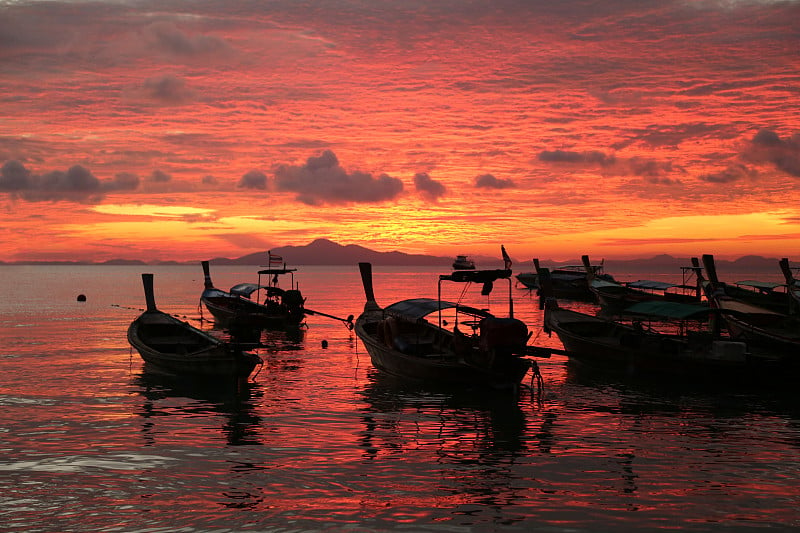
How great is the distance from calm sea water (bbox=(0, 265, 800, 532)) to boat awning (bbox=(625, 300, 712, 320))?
3293mm

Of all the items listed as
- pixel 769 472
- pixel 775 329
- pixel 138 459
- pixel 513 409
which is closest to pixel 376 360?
pixel 513 409

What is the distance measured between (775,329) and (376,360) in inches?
941

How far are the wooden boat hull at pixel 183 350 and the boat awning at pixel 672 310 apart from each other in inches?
718

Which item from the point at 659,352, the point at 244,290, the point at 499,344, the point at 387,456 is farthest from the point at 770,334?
the point at 244,290

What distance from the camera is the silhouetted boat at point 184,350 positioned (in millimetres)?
29672

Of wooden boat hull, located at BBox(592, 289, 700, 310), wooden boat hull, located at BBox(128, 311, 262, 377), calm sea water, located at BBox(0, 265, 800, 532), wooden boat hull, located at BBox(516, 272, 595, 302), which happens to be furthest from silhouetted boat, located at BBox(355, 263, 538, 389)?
wooden boat hull, located at BBox(516, 272, 595, 302)

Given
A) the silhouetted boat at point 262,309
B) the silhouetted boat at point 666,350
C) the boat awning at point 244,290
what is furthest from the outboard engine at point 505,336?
the boat awning at point 244,290

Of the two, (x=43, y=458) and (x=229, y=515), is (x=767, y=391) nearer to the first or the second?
(x=229, y=515)

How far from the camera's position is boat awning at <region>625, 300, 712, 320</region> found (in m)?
31.1

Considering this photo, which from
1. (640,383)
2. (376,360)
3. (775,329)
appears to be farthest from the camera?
(775,329)

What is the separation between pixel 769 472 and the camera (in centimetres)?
1773

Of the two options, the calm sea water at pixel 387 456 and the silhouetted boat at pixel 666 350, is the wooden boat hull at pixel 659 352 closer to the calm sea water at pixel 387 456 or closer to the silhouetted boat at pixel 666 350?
the silhouetted boat at pixel 666 350

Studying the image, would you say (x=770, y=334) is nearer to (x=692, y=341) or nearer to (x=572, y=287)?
(x=692, y=341)

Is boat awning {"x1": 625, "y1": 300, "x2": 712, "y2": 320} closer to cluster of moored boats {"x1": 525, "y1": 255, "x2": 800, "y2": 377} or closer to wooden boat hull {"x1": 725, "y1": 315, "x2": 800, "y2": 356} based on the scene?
cluster of moored boats {"x1": 525, "y1": 255, "x2": 800, "y2": 377}
